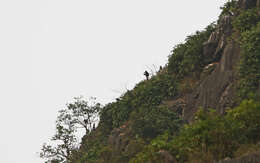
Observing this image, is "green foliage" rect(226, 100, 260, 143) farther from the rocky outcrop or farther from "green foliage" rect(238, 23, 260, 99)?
the rocky outcrop

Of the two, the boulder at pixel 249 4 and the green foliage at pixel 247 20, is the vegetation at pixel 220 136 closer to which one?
the green foliage at pixel 247 20

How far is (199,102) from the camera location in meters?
19.2

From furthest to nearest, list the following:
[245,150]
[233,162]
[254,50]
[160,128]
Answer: [160,128]
[254,50]
[245,150]
[233,162]

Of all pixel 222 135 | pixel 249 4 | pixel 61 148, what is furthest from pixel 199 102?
pixel 61 148

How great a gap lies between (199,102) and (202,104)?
1.83ft

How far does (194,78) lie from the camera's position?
22875 millimetres

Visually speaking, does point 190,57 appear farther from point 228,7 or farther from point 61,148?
point 61,148

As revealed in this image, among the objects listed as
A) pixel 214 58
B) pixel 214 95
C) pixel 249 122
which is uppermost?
pixel 214 58

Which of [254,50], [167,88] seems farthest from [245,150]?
[167,88]

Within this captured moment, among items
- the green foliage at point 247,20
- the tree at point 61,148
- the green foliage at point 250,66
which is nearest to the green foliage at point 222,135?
the green foliage at point 250,66

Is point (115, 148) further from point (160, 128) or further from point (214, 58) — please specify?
point (214, 58)

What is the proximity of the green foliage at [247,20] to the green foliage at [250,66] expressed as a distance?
1.55 m

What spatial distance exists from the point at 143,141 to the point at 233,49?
8603mm

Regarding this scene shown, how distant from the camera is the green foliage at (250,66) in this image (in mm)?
15547
